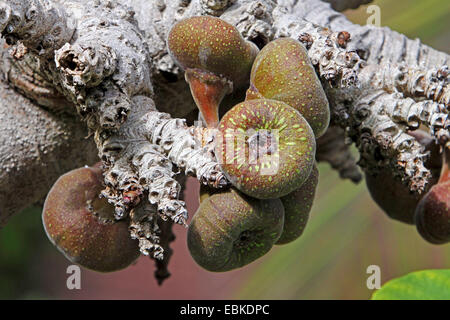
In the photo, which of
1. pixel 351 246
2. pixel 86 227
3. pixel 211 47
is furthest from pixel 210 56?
pixel 351 246

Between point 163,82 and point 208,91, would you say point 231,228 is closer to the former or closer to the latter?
point 208,91

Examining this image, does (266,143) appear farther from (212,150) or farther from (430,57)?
(430,57)

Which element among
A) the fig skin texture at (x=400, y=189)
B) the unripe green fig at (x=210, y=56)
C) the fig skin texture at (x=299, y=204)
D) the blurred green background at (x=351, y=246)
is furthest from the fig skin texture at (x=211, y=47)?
the blurred green background at (x=351, y=246)

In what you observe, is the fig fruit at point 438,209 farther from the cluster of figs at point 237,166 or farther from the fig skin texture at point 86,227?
the fig skin texture at point 86,227

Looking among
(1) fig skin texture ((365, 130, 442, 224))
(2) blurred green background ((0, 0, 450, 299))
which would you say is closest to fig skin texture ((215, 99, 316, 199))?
(1) fig skin texture ((365, 130, 442, 224))

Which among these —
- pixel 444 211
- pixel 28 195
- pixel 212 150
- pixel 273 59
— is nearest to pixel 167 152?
pixel 212 150
